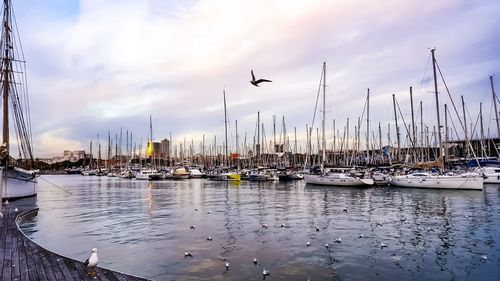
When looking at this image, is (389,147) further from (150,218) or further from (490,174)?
(150,218)

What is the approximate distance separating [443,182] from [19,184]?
4918cm

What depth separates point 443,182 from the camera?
48094 mm

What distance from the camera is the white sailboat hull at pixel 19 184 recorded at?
113ft

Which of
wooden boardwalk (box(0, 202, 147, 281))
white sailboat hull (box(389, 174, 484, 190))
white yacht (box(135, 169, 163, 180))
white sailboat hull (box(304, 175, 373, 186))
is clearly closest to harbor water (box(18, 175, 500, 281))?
wooden boardwalk (box(0, 202, 147, 281))

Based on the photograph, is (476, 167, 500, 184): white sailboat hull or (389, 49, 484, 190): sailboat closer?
(389, 49, 484, 190): sailboat

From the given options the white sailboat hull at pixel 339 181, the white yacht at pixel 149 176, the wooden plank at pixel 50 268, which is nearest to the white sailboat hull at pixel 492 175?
the white sailboat hull at pixel 339 181

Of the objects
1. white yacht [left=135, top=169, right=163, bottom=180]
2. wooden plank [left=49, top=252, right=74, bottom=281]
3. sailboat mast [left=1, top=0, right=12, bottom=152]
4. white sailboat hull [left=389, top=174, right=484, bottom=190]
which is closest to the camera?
wooden plank [left=49, top=252, right=74, bottom=281]

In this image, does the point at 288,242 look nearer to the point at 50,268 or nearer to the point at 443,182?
the point at 50,268

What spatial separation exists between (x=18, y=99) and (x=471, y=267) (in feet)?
133

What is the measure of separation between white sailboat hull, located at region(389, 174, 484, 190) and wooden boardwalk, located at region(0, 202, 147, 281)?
47181mm

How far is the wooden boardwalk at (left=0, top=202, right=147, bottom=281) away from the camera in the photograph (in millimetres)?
9250

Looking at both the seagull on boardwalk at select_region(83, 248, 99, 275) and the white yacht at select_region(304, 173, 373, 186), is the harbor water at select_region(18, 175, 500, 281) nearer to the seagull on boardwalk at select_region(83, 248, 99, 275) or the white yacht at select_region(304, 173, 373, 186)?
the seagull on boardwalk at select_region(83, 248, 99, 275)

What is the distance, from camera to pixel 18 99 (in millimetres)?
37719

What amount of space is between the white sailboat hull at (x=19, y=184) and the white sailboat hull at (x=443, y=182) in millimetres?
46831
